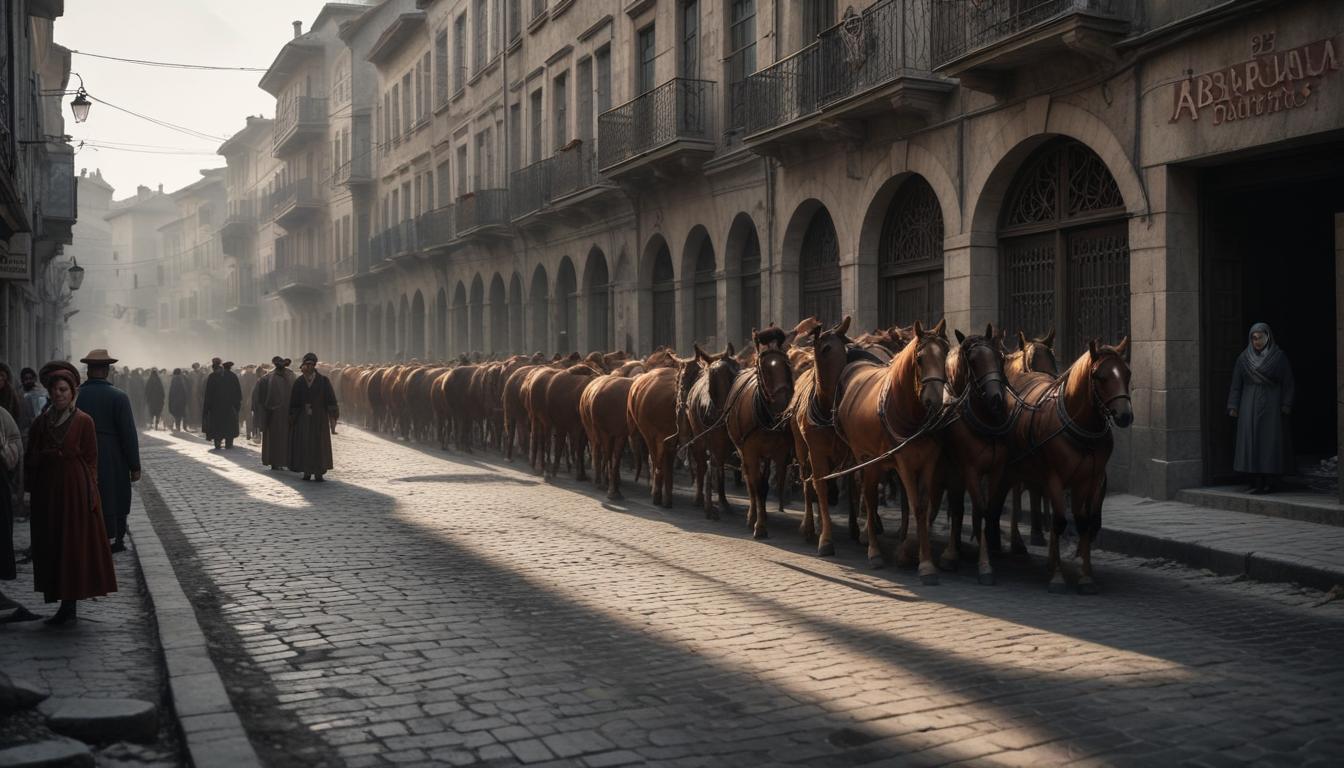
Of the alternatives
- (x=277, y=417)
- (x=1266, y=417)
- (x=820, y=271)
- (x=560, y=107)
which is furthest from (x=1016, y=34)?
(x=560, y=107)

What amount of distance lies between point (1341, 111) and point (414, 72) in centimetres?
3934

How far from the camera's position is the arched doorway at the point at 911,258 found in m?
16.6

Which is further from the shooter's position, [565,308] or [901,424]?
[565,308]

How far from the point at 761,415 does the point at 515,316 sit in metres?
25.0

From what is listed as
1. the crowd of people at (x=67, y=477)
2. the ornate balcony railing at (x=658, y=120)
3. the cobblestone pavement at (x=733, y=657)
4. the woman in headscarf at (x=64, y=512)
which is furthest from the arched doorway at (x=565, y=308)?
the woman in headscarf at (x=64, y=512)

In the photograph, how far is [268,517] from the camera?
41.8 feet

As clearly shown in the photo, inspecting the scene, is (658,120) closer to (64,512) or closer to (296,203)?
(64,512)

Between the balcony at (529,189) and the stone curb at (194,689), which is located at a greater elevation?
the balcony at (529,189)

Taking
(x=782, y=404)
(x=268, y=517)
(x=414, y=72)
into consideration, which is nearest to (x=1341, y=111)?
(x=782, y=404)

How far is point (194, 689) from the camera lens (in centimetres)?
563

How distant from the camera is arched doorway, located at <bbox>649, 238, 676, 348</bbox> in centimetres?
2556

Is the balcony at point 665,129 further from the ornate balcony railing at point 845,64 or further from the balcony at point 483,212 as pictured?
the balcony at point 483,212

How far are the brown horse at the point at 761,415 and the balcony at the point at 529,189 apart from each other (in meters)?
19.3

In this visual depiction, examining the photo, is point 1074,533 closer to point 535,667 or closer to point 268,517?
point 535,667
